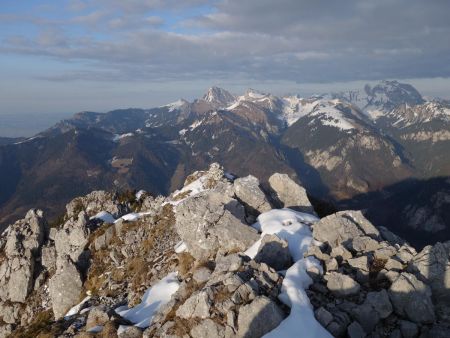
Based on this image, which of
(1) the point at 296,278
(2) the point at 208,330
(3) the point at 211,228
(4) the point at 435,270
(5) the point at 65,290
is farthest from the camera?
(5) the point at 65,290

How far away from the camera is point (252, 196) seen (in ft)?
153

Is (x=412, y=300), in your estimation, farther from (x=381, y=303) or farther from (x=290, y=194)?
(x=290, y=194)

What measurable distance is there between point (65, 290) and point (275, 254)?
31.2 meters

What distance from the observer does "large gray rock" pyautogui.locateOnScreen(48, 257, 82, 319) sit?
1930 inches

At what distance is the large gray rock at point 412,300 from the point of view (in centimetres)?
2534

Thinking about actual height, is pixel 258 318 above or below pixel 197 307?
above

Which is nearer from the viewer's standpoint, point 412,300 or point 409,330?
point 409,330

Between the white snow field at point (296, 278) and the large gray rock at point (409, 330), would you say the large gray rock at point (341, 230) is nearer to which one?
the white snow field at point (296, 278)

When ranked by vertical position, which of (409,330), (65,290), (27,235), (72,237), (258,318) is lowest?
(27,235)

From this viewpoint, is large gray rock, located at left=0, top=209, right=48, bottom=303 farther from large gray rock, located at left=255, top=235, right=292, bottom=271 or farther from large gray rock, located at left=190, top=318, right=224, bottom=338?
large gray rock, located at left=190, top=318, right=224, bottom=338

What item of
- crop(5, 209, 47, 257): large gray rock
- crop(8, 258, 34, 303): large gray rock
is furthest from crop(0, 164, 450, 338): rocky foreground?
crop(5, 209, 47, 257): large gray rock

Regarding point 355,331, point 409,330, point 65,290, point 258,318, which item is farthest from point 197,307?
point 65,290

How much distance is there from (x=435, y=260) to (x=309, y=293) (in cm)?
1038

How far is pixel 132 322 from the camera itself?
1220 inches
